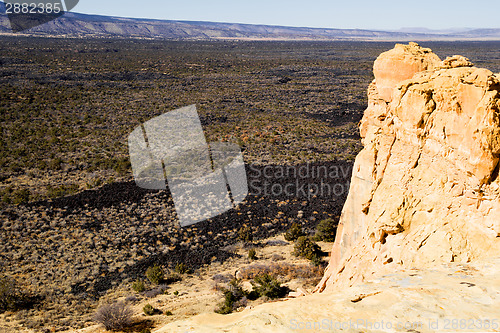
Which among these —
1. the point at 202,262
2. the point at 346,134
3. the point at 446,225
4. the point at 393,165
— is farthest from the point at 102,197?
the point at 346,134

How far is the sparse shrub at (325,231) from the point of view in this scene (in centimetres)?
2008

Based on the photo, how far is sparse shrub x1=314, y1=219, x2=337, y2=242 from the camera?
65.9 ft

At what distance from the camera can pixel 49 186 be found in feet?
85.1

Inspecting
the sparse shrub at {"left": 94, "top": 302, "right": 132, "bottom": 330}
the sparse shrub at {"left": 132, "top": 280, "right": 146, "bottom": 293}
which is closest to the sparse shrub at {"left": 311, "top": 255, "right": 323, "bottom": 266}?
the sparse shrub at {"left": 132, "top": 280, "right": 146, "bottom": 293}

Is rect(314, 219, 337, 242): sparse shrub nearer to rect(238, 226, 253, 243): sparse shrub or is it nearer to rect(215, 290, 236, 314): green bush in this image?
rect(238, 226, 253, 243): sparse shrub

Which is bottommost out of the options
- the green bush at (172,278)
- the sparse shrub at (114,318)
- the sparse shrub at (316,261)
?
the green bush at (172,278)

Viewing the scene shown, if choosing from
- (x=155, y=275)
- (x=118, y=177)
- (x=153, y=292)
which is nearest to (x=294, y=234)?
(x=155, y=275)

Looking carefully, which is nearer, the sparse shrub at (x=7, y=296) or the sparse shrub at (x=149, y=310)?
the sparse shrub at (x=149, y=310)

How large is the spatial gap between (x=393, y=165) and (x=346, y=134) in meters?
31.9

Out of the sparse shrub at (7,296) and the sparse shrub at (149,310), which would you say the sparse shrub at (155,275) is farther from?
the sparse shrub at (7,296)

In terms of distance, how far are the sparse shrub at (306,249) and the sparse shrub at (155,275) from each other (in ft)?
21.2

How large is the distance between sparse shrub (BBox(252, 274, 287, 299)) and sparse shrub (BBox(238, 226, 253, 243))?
4.55 metres

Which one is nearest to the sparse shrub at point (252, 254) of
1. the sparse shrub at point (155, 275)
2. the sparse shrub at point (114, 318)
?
the sparse shrub at point (155, 275)

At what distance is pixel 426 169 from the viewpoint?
882cm
